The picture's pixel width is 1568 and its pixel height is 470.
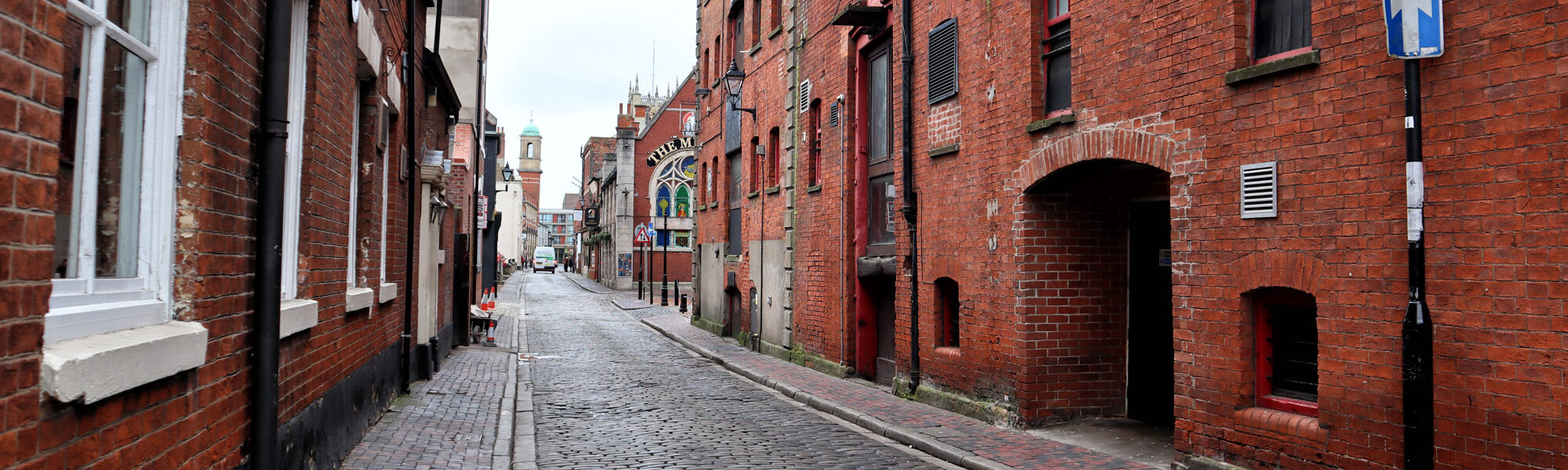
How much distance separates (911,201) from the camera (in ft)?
40.7

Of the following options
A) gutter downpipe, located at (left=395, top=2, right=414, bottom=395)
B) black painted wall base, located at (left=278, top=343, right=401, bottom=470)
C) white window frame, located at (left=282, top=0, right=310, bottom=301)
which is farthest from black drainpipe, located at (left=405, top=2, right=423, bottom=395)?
white window frame, located at (left=282, top=0, right=310, bottom=301)

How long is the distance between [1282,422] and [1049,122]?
3.57 metres

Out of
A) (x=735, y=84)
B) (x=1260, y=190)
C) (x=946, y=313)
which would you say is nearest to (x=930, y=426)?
(x=946, y=313)

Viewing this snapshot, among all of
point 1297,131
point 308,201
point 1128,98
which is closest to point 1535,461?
point 1297,131

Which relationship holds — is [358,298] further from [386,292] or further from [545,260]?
[545,260]

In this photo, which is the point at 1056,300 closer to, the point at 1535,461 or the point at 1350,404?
the point at 1350,404

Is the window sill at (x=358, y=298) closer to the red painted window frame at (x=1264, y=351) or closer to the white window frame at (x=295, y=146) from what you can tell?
the white window frame at (x=295, y=146)

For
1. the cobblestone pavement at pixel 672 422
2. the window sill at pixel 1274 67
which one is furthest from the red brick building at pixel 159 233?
the window sill at pixel 1274 67

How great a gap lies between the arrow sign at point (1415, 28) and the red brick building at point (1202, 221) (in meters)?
0.14

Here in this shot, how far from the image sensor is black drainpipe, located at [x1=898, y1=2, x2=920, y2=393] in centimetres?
1230

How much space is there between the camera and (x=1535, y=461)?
538 centimetres

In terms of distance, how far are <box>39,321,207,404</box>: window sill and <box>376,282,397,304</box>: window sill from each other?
17.8 feet

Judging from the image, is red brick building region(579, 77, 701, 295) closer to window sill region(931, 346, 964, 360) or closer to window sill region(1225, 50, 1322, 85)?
window sill region(931, 346, 964, 360)

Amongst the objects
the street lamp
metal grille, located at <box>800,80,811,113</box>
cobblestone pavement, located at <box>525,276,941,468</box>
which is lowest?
cobblestone pavement, located at <box>525,276,941,468</box>
